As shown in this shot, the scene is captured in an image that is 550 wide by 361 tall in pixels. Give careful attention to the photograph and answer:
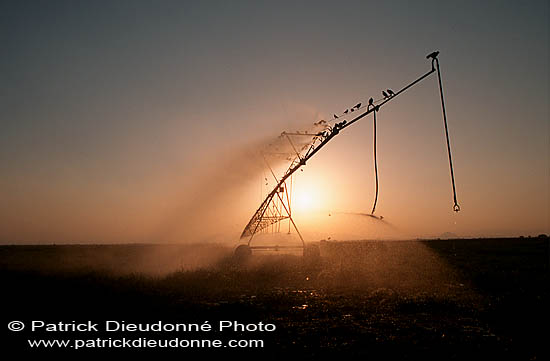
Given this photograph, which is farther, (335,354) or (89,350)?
(89,350)

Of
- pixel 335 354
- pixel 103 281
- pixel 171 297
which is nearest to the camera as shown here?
pixel 335 354

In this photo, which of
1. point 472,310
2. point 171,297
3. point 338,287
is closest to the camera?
point 472,310

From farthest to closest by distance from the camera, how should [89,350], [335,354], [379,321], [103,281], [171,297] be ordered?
[103,281] → [171,297] → [379,321] → [89,350] → [335,354]

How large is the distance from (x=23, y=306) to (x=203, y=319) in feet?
24.0

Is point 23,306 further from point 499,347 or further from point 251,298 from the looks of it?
point 499,347

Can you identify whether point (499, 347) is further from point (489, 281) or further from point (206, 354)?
point (489, 281)

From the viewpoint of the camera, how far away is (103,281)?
851 inches

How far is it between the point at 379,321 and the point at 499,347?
3.59 metres

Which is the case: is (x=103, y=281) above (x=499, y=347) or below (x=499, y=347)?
above

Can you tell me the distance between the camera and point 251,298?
17.0m

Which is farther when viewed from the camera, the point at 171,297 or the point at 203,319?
the point at 171,297

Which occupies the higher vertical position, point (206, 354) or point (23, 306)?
point (23, 306)

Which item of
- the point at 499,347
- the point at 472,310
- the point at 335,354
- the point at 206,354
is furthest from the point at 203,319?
the point at 472,310

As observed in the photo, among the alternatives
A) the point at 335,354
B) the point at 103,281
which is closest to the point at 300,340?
the point at 335,354
